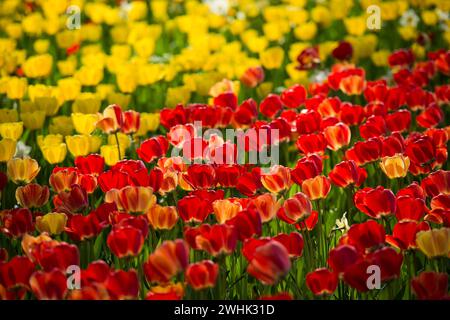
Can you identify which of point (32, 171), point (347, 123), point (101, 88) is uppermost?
point (101, 88)

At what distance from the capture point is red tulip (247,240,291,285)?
2.25 m

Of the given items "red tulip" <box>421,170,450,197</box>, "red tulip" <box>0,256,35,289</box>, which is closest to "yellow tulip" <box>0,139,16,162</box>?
"red tulip" <box>0,256,35,289</box>

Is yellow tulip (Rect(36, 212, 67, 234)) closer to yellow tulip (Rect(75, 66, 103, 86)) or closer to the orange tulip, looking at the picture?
the orange tulip

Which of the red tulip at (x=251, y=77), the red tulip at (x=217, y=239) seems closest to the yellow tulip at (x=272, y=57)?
the red tulip at (x=251, y=77)

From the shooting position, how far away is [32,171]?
311cm

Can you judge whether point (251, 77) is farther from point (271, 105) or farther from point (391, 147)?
point (391, 147)

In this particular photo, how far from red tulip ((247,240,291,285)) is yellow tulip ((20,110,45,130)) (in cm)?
191

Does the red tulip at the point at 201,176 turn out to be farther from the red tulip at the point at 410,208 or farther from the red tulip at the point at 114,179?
the red tulip at the point at 410,208

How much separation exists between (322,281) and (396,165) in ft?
2.70

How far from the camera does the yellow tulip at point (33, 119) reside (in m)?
3.89

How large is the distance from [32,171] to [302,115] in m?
1.14
